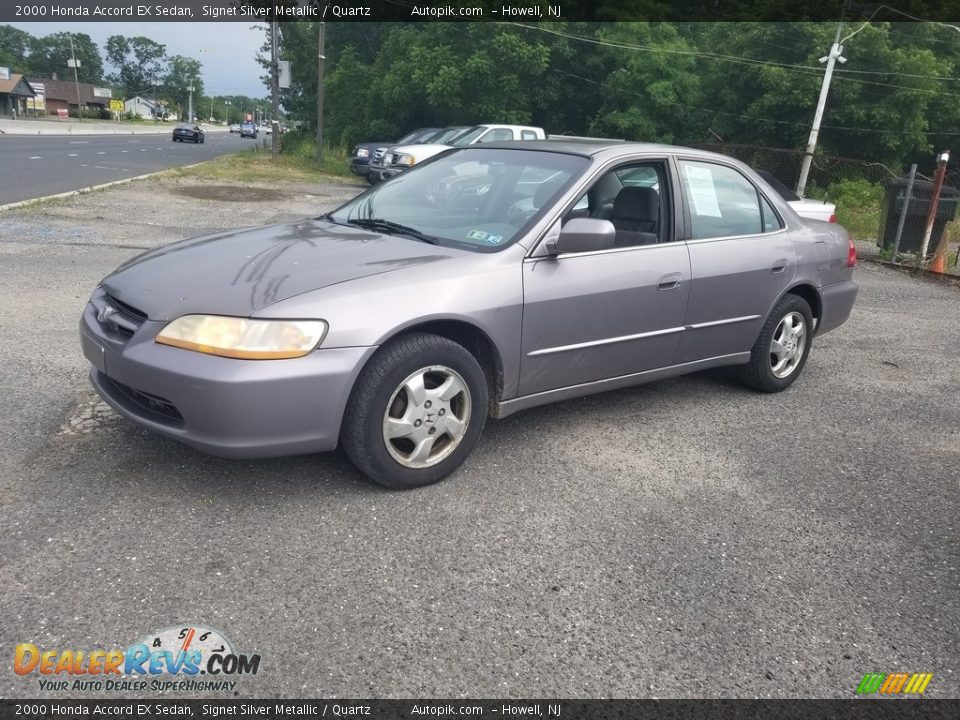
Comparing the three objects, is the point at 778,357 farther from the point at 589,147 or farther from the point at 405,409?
the point at 405,409

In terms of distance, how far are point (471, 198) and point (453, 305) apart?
1006 mm

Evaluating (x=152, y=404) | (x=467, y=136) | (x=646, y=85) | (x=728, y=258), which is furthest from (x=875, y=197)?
(x=152, y=404)

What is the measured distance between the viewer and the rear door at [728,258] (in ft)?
15.1

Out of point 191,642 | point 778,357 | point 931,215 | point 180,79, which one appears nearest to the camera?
point 191,642

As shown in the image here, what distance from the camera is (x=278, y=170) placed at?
25.7 m

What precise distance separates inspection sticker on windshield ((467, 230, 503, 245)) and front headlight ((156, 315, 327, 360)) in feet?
3.47

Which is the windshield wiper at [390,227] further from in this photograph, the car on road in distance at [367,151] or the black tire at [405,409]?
the car on road in distance at [367,151]

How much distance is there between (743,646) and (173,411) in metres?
2.27

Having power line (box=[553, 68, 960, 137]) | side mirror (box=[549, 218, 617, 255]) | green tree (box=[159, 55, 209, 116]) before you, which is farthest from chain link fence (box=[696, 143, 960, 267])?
green tree (box=[159, 55, 209, 116])

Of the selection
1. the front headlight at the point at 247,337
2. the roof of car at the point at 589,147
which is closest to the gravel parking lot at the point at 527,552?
the front headlight at the point at 247,337

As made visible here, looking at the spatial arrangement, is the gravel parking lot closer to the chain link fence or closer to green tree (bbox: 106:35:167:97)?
the chain link fence

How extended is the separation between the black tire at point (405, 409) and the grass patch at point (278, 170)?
18046mm

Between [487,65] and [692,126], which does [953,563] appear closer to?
[487,65]

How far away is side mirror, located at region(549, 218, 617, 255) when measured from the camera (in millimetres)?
3787
